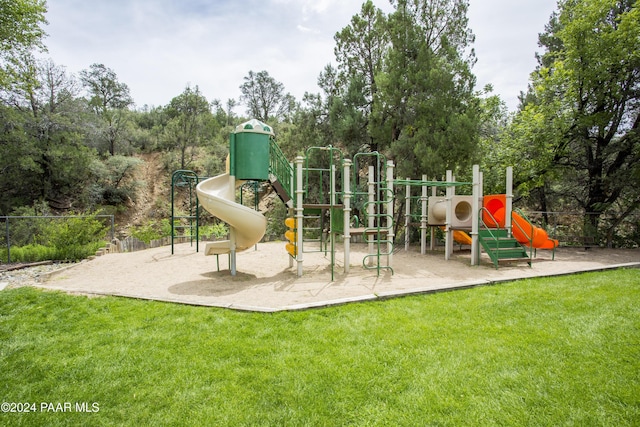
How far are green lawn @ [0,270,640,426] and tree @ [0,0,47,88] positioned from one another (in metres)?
17.2

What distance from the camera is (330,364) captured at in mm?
2928

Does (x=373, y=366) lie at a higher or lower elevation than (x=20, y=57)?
lower

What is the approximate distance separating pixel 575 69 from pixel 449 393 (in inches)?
565

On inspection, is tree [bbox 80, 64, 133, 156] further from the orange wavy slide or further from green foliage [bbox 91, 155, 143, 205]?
the orange wavy slide

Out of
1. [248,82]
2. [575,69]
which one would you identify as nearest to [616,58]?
[575,69]

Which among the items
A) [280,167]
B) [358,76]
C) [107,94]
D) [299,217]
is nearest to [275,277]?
[299,217]

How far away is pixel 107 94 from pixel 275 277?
1405 inches

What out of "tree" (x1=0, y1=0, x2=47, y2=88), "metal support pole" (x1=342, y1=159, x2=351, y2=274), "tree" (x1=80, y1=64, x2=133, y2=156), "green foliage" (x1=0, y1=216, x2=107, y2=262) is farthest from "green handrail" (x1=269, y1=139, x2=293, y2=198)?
"tree" (x1=80, y1=64, x2=133, y2=156)

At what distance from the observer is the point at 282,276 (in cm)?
716

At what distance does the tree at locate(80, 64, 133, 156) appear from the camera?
95.2 ft

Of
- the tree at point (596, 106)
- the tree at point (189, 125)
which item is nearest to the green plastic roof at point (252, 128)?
the tree at point (596, 106)

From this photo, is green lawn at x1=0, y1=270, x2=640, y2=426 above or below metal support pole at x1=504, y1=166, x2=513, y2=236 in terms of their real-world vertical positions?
below

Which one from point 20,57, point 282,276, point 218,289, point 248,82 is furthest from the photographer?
point 248,82

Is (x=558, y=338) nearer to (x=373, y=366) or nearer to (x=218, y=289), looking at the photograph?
(x=373, y=366)
